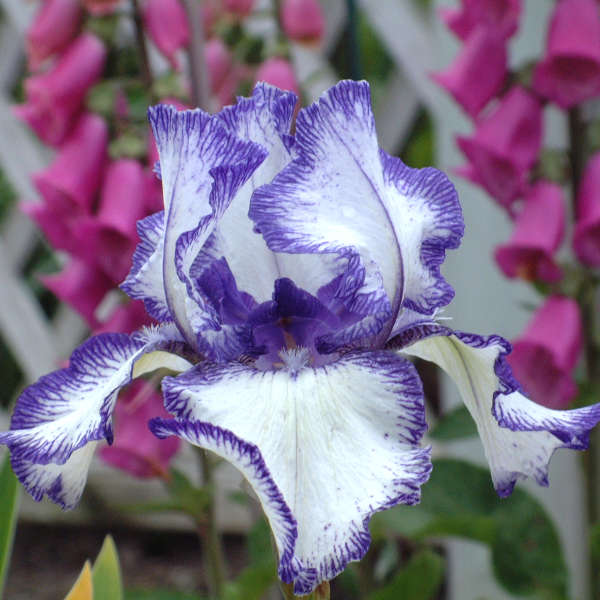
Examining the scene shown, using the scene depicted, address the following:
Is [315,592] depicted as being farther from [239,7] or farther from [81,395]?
[239,7]

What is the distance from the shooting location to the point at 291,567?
27 cm

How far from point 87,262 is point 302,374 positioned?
48 cm

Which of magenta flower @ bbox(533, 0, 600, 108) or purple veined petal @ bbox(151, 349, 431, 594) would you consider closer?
purple veined petal @ bbox(151, 349, 431, 594)

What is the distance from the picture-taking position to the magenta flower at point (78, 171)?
2.45 ft

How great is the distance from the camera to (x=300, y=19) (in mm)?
828

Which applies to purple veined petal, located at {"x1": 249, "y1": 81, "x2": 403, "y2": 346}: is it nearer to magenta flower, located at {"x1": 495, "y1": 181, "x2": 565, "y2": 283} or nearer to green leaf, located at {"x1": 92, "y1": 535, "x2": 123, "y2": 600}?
green leaf, located at {"x1": 92, "y1": 535, "x2": 123, "y2": 600}

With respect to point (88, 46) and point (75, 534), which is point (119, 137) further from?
point (75, 534)

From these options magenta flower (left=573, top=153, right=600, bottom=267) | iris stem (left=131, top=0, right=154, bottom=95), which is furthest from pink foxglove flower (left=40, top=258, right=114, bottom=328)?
magenta flower (left=573, top=153, right=600, bottom=267)

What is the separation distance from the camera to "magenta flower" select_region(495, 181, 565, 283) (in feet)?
2.40

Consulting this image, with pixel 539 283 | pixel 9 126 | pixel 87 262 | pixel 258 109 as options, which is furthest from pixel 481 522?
pixel 9 126

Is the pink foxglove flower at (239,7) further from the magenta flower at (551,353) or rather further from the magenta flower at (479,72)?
the magenta flower at (551,353)

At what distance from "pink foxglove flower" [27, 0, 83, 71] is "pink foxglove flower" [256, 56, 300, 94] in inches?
6.4

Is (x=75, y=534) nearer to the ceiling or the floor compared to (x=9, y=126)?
nearer to the floor

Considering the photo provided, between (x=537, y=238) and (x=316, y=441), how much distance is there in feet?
1.61
